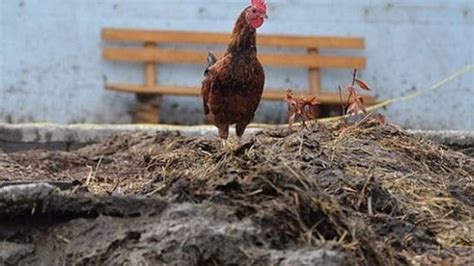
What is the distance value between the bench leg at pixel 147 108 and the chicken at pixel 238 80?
4.02 m

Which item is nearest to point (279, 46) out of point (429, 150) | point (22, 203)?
point (429, 150)

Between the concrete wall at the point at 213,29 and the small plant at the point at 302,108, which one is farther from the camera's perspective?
the concrete wall at the point at 213,29

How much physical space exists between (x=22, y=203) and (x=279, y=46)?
723 cm

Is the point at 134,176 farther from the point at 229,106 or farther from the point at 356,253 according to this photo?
the point at 356,253

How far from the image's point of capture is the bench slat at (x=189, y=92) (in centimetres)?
1041

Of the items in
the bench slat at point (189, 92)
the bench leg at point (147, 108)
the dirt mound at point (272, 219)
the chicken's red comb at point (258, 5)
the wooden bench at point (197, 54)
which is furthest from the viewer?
the wooden bench at point (197, 54)

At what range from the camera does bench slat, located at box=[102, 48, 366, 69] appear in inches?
425

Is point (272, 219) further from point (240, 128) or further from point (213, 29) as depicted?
point (213, 29)

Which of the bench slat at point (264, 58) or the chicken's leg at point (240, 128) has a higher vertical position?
the bench slat at point (264, 58)

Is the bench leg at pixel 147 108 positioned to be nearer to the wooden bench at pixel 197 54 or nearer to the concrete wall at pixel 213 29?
the wooden bench at pixel 197 54

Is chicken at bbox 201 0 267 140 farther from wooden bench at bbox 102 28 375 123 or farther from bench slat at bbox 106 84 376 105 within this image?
wooden bench at bbox 102 28 375 123

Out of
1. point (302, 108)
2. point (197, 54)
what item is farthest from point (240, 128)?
point (197, 54)

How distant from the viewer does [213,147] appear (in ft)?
19.2

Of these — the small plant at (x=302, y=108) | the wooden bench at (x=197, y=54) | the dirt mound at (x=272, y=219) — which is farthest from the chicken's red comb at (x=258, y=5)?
the wooden bench at (x=197, y=54)
